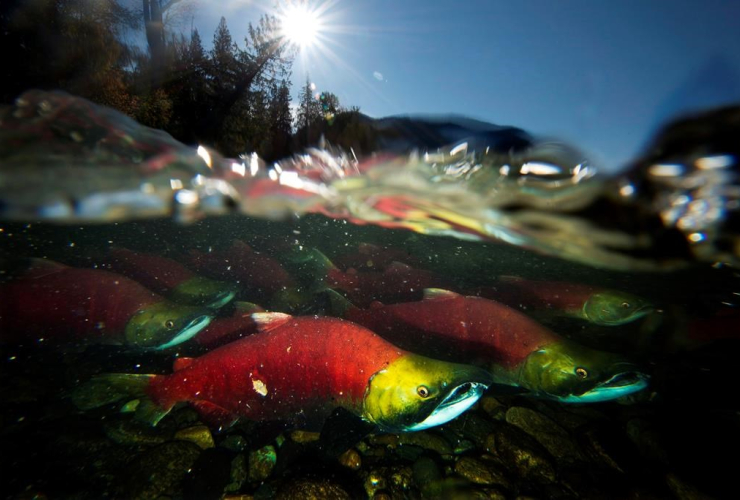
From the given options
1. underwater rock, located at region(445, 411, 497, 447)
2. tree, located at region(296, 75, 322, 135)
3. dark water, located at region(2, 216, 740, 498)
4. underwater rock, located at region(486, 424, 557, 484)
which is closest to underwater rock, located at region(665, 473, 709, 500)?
dark water, located at region(2, 216, 740, 498)

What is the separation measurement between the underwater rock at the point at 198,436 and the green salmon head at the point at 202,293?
8.48ft

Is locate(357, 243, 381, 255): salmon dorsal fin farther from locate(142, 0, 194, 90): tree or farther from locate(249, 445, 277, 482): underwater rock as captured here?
locate(142, 0, 194, 90): tree

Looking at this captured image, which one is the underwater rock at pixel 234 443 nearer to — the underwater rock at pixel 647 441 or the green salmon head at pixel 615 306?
the underwater rock at pixel 647 441

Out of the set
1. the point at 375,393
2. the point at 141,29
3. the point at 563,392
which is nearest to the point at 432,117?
the point at 375,393

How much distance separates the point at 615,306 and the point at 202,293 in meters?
9.01

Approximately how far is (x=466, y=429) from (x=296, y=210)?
6487 mm

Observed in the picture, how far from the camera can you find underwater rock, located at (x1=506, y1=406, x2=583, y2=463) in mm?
4949

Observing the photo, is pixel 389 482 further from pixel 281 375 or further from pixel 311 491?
pixel 281 375

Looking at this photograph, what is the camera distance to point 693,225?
16.5 ft

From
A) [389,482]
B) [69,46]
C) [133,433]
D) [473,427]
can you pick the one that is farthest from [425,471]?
[69,46]

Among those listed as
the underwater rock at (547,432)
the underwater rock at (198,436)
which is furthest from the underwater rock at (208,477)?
the underwater rock at (547,432)

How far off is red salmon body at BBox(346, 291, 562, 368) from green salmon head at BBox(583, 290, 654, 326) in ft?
7.78

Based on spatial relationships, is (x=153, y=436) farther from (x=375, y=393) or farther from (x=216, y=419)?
(x=375, y=393)

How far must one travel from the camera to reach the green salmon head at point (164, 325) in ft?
17.6
